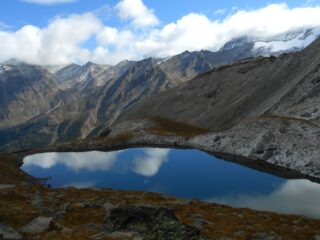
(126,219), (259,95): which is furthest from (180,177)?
(259,95)

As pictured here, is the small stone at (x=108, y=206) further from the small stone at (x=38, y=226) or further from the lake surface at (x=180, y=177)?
the lake surface at (x=180, y=177)

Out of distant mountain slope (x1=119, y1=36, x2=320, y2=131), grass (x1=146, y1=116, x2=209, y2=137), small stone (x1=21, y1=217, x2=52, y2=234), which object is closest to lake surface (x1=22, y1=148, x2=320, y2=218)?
grass (x1=146, y1=116, x2=209, y2=137)

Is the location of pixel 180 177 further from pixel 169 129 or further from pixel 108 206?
pixel 169 129

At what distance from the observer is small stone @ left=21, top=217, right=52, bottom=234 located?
86.3ft

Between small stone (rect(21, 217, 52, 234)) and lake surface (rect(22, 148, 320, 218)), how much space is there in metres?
20.6

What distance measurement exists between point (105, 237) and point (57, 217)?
6800 mm

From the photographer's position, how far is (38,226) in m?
26.8

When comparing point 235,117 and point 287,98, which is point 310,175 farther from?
point 235,117

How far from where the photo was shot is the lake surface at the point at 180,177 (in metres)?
44.6

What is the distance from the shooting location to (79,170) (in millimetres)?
67438

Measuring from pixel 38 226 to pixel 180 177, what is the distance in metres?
32.8

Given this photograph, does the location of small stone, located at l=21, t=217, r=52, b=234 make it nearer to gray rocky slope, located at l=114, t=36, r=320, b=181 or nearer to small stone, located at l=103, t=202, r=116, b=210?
small stone, located at l=103, t=202, r=116, b=210

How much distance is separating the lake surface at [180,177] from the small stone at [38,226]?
2063 cm

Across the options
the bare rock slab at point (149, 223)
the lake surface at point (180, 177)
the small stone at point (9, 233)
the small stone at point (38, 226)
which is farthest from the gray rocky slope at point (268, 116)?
the small stone at point (9, 233)
